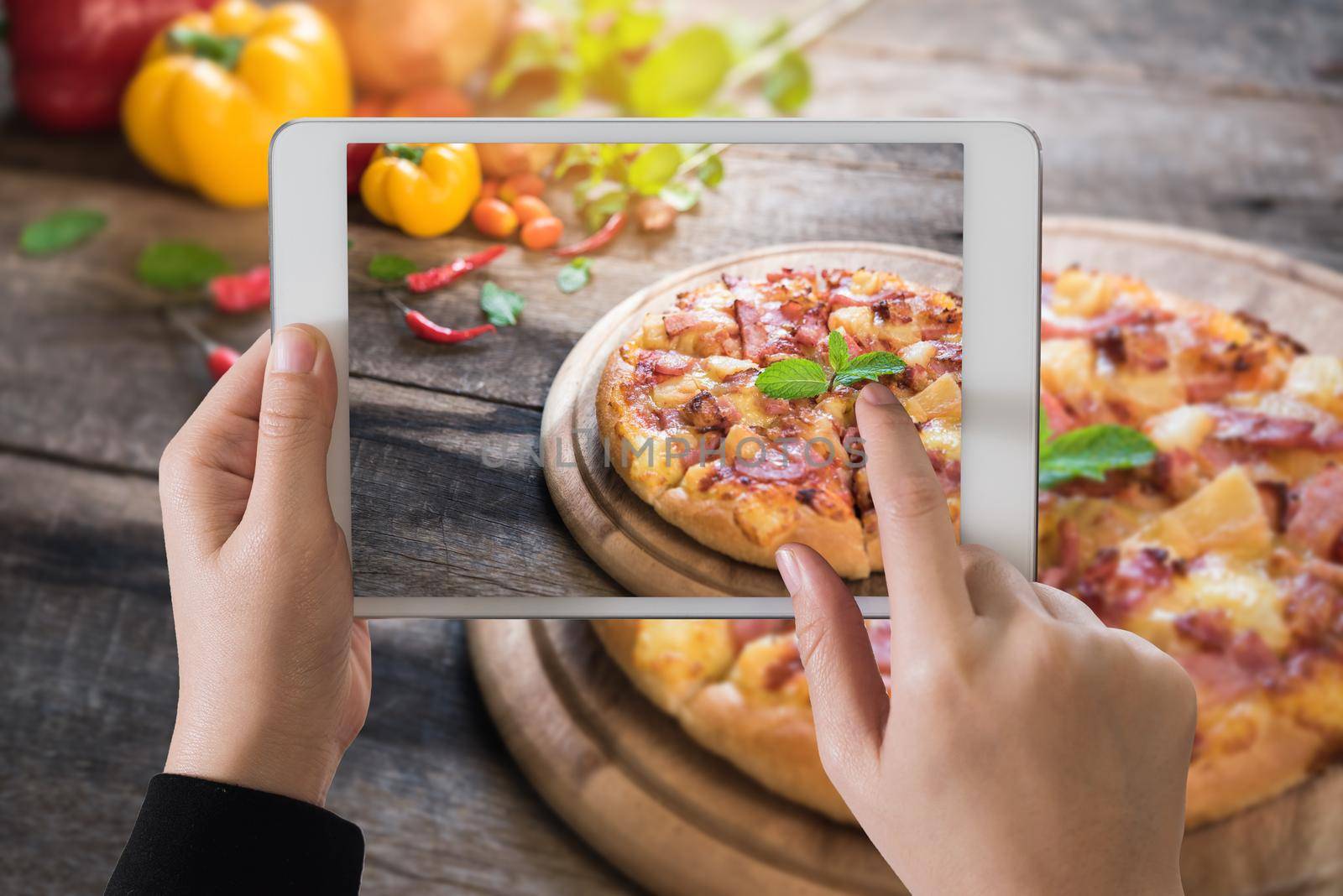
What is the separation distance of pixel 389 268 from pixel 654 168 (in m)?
0.27

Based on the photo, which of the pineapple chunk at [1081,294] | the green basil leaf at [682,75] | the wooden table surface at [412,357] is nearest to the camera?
the wooden table surface at [412,357]

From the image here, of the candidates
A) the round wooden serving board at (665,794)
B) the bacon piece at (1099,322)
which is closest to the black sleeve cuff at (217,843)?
the round wooden serving board at (665,794)

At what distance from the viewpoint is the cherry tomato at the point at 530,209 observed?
0.90 meters

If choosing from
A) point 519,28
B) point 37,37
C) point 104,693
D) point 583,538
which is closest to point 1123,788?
point 583,538

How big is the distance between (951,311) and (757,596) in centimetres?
33

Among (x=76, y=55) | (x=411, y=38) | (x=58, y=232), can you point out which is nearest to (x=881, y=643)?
(x=411, y=38)

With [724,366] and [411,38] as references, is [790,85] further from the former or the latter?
[724,366]

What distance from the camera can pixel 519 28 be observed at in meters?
1.79

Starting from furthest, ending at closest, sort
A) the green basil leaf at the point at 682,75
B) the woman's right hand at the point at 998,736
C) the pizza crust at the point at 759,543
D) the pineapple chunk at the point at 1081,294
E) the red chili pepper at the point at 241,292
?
the green basil leaf at the point at 682,75 → the red chili pepper at the point at 241,292 → the pineapple chunk at the point at 1081,294 → the pizza crust at the point at 759,543 → the woman's right hand at the point at 998,736

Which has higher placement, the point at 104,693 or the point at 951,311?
the point at 951,311

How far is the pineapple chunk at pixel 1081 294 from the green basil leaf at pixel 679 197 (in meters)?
0.64

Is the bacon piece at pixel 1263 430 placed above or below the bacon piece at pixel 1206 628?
above

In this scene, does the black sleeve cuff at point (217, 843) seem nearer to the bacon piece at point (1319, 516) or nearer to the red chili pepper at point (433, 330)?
the red chili pepper at point (433, 330)

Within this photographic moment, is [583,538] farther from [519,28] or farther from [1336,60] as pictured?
[1336,60]
